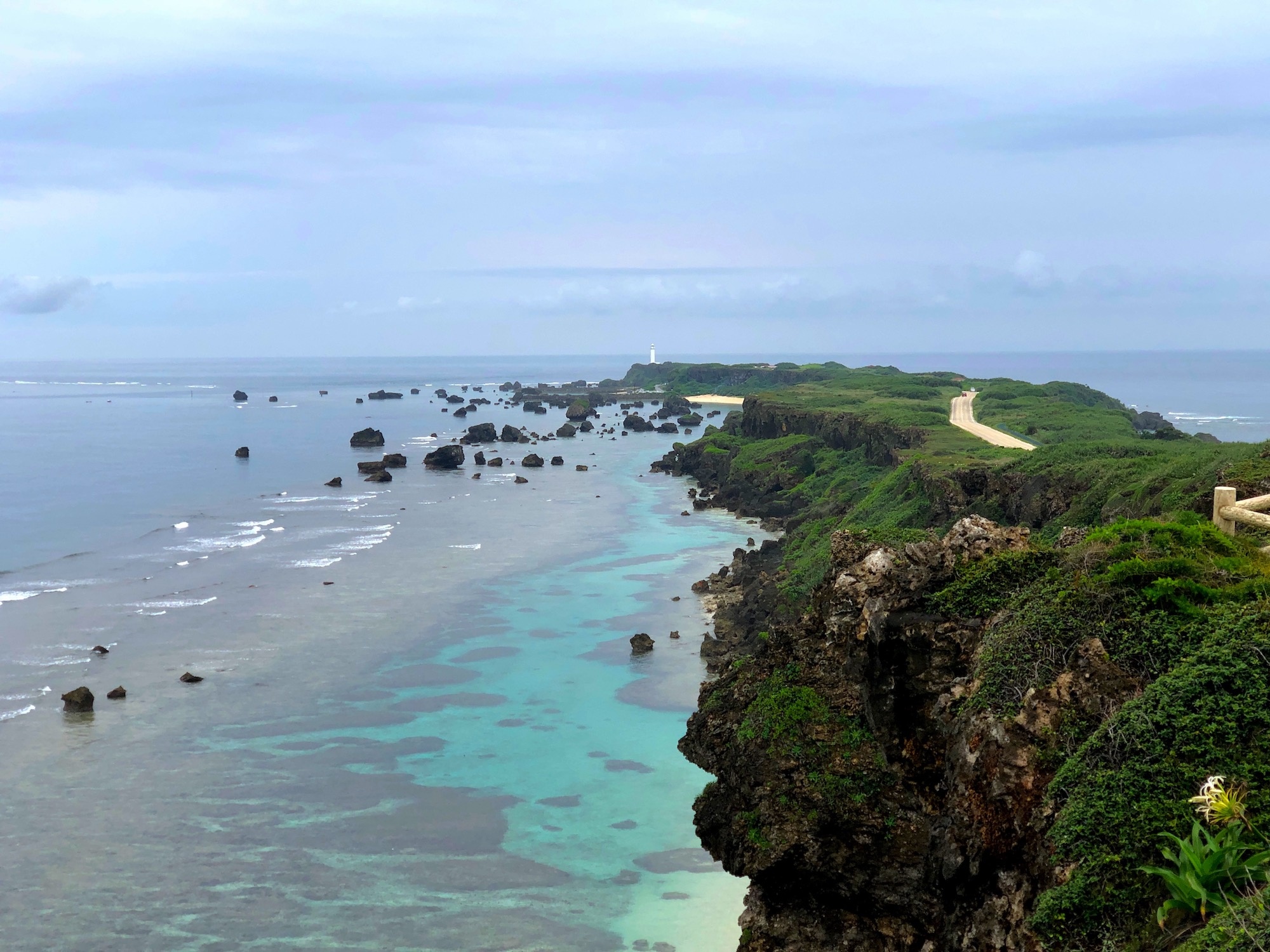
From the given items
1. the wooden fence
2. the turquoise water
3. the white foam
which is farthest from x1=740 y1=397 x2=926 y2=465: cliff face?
the wooden fence

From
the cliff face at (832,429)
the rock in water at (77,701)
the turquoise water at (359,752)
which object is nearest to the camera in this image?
the turquoise water at (359,752)

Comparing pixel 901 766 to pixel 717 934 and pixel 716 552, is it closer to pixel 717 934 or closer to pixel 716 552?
pixel 717 934

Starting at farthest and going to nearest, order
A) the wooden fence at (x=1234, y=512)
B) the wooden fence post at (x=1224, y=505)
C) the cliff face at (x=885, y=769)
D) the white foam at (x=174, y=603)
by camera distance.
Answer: the white foam at (x=174, y=603)
the wooden fence post at (x=1224, y=505)
the wooden fence at (x=1234, y=512)
the cliff face at (x=885, y=769)

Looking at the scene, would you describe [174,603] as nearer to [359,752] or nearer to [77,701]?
[77,701]

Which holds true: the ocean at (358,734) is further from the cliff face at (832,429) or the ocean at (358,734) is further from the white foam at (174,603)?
the cliff face at (832,429)

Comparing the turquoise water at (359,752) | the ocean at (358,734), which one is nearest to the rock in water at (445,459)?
the ocean at (358,734)

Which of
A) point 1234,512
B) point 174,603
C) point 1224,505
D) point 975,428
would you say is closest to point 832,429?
point 975,428

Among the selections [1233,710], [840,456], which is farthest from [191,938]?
[840,456]
